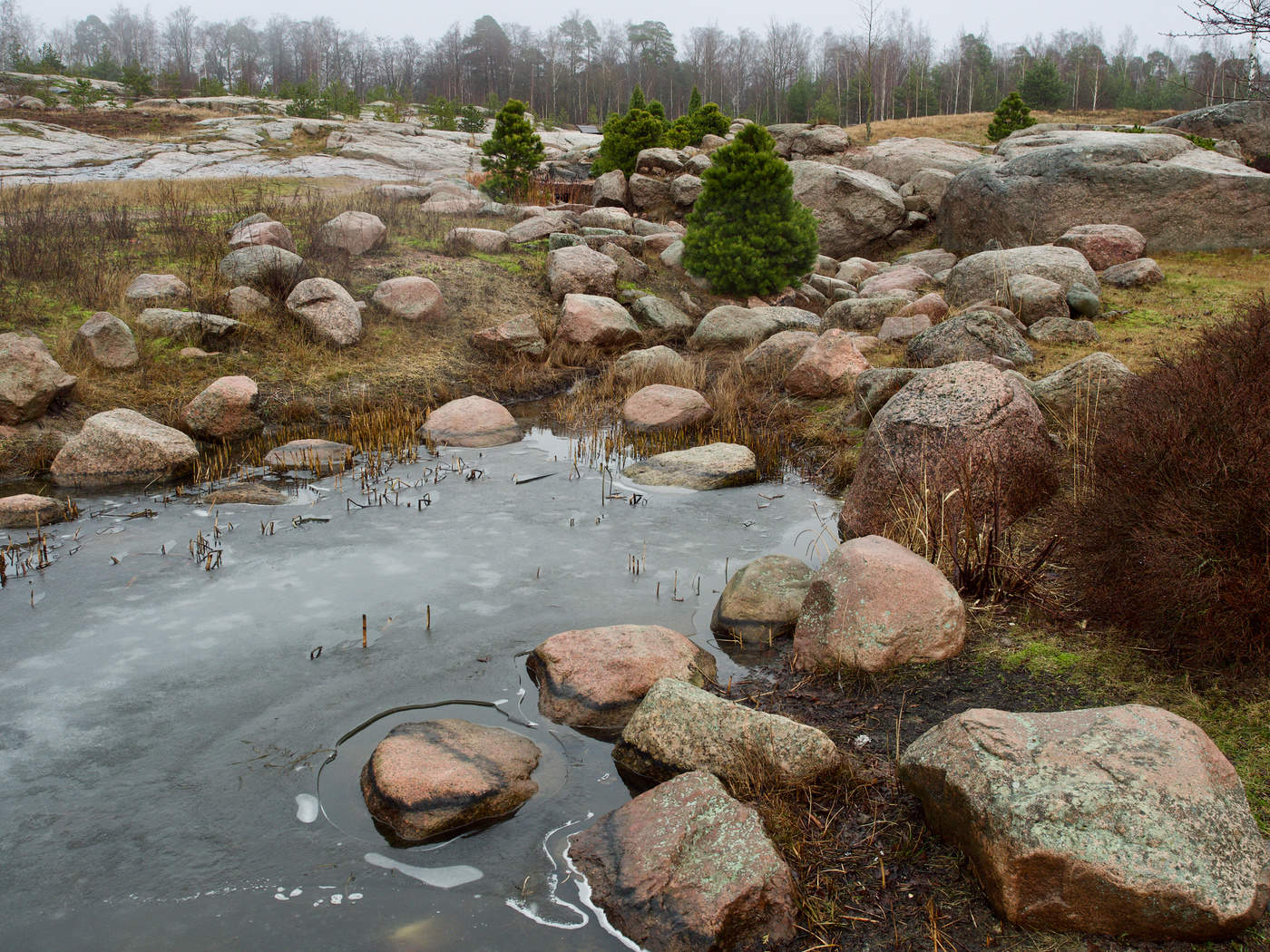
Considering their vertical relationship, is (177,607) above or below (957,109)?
below

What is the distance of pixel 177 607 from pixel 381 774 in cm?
265

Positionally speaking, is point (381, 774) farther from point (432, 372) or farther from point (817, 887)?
point (432, 372)

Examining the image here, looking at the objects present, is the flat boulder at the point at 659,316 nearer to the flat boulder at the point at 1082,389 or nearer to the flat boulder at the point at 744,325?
the flat boulder at the point at 744,325

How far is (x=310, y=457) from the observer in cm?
858

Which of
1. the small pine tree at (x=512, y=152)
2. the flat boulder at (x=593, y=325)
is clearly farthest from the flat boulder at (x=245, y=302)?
the small pine tree at (x=512, y=152)

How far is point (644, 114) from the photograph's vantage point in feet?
78.0

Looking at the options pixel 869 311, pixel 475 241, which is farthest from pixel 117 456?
pixel 869 311

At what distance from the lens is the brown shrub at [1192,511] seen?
363 centimetres

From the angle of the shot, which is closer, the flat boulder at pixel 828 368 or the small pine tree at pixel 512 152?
the flat boulder at pixel 828 368

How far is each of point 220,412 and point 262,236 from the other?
465cm

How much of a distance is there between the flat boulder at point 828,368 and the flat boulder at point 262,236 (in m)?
7.65

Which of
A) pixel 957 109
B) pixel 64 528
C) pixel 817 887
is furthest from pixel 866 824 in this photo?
pixel 957 109

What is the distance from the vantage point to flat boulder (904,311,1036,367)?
335 inches

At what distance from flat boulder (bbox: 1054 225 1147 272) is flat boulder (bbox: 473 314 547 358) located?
801 cm
